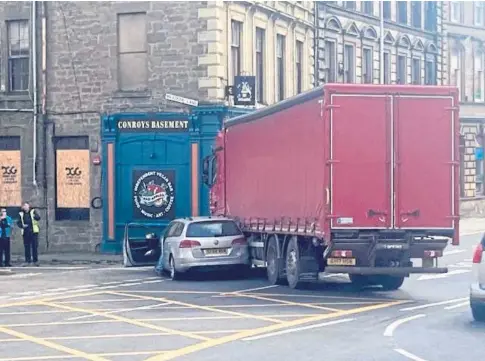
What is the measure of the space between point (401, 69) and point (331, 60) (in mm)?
7741

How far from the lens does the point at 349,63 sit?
4384cm

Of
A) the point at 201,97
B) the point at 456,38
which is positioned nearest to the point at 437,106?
the point at 201,97

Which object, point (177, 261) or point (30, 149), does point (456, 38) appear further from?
point (177, 261)

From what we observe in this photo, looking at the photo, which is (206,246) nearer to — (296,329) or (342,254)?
(342,254)

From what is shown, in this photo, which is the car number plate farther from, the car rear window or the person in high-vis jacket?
the person in high-vis jacket

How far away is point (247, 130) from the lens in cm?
2459

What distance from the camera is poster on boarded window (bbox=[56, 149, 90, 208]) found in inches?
1361

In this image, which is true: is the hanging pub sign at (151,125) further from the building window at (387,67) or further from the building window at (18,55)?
the building window at (387,67)

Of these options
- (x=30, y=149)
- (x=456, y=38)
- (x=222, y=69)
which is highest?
(x=456, y=38)

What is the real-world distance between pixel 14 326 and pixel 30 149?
20.0 m

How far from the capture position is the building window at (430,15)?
51.7 m

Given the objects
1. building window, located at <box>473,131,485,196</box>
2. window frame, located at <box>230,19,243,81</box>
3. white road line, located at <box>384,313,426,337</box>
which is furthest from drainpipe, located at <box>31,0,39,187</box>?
building window, located at <box>473,131,485,196</box>

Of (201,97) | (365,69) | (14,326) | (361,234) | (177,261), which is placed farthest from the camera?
(365,69)

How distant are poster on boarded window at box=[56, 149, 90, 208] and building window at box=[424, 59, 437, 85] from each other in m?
→ 22.1
